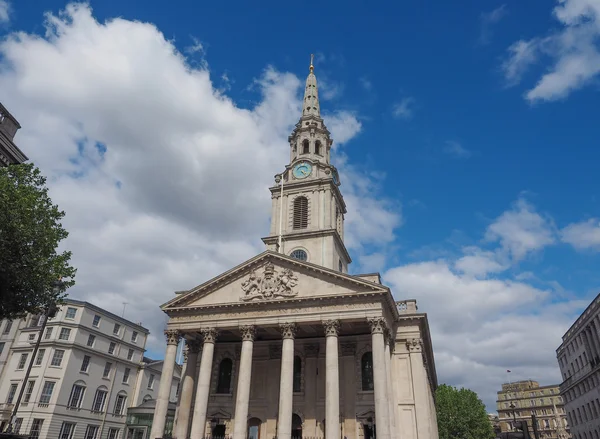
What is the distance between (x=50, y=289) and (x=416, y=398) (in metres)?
24.1

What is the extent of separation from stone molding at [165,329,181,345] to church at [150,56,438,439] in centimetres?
7

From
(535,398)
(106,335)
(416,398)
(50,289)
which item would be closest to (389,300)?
(416,398)

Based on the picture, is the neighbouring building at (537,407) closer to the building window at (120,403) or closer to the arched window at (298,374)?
the arched window at (298,374)

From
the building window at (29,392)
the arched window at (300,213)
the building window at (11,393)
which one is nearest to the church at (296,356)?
the arched window at (300,213)

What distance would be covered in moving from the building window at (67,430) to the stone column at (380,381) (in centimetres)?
3220

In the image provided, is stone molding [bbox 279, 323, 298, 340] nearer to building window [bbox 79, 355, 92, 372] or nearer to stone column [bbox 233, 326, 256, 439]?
stone column [bbox 233, 326, 256, 439]

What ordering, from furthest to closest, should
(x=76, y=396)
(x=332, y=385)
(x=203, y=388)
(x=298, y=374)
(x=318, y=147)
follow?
(x=318, y=147) → (x=76, y=396) → (x=298, y=374) → (x=203, y=388) → (x=332, y=385)

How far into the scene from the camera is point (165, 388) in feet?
97.5

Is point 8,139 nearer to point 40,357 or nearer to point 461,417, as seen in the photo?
point 40,357

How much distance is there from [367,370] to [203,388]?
1195 cm

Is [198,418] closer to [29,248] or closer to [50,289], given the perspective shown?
[50,289]

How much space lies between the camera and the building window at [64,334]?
4422 cm

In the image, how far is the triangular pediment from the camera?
29.9 m

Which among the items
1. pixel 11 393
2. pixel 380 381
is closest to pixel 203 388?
pixel 380 381
